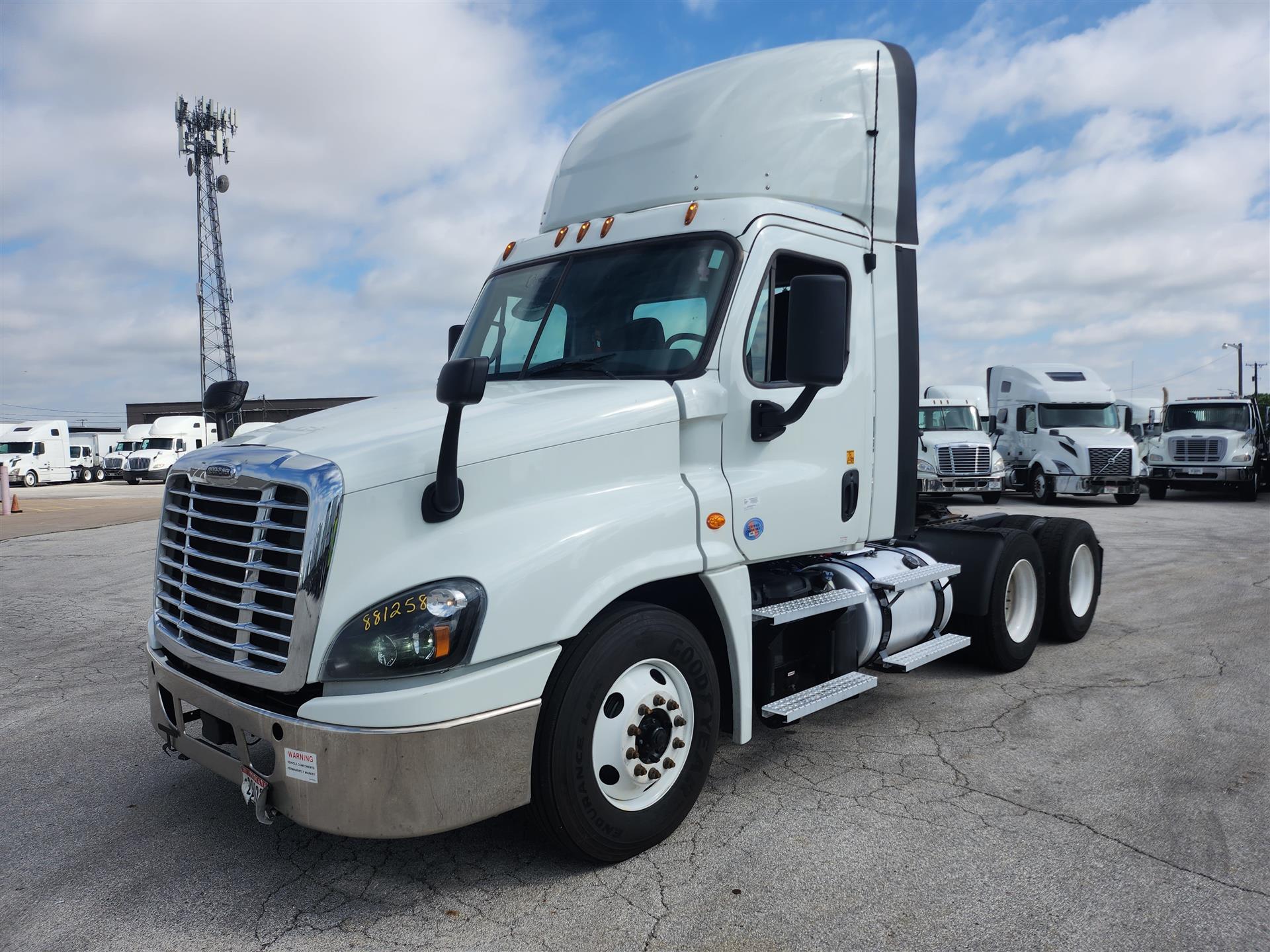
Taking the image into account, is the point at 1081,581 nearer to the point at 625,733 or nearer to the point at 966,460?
the point at 625,733

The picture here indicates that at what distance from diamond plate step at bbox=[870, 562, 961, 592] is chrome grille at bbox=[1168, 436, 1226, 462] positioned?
20.6m

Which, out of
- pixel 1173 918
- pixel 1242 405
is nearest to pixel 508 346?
pixel 1173 918

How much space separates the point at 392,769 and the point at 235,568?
988 millimetres

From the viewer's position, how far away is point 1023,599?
22.2 ft

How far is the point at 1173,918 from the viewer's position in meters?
3.20

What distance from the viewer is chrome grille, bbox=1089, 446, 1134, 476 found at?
69.1 ft

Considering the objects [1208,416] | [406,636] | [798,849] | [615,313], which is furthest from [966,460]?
[406,636]

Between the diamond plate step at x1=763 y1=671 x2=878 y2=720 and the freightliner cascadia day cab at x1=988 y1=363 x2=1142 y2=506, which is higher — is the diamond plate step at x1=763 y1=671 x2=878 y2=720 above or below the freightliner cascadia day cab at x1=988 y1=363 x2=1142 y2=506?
below

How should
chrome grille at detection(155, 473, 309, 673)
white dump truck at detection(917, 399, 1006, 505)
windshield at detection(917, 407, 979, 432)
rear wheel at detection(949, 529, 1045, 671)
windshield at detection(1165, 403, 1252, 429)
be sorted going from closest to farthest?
chrome grille at detection(155, 473, 309, 673) < rear wheel at detection(949, 529, 1045, 671) < white dump truck at detection(917, 399, 1006, 505) < windshield at detection(917, 407, 979, 432) < windshield at detection(1165, 403, 1252, 429)

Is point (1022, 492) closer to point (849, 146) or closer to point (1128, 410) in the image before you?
point (1128, 410)

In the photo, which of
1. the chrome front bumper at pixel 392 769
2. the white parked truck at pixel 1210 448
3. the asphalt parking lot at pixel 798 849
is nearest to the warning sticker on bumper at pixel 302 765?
the chrome front bumper at pixel 392 769

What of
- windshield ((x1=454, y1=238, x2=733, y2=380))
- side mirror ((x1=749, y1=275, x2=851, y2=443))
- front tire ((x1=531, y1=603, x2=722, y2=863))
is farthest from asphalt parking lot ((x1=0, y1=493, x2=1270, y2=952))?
windshield ((x1=454, y1=238, x2=733, y2=380))

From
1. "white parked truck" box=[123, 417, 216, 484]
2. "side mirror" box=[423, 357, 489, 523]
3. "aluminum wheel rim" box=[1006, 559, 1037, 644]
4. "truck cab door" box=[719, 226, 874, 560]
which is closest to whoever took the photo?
"side mirror" box=[423, 357, 489, 523]

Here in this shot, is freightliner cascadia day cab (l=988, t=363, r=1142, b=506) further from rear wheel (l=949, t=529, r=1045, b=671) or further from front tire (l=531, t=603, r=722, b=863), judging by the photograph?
front tire (l=531, t=603, r=722, b=863)
